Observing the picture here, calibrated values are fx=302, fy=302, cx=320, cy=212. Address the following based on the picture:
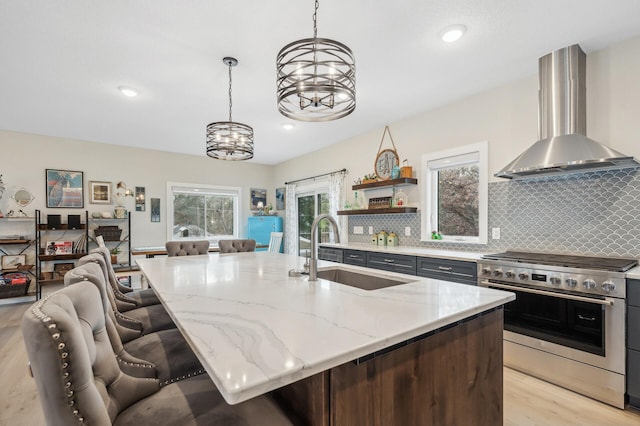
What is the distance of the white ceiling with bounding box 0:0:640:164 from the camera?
2.02 metres

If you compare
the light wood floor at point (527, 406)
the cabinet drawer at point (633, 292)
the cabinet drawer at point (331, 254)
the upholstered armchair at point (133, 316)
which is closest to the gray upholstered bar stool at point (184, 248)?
the upholstered armchair at point (133, 316)

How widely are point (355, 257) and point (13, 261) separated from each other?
5161 millimetres

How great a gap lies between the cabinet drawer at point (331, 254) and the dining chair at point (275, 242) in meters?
1.95

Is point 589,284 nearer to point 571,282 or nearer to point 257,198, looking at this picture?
point 571,282

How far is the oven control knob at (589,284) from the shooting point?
2074 millimetres

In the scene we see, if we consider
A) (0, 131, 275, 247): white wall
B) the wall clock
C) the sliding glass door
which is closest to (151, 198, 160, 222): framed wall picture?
(0, 131, 275, 247): white wall

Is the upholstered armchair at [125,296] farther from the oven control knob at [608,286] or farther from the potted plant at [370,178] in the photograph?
→ the oven control knob at [608,286]

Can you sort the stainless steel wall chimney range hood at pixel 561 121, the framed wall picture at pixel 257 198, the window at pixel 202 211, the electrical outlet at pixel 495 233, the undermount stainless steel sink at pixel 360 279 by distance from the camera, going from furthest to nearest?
the framed wall picture at pixel 257 198, the window at pixel 202 211, the electrical outlet at pixel 495 233, the stainless steel wall chimney range hood at pixel 561 121, the undermount stainless steel sink at pixel 360 279

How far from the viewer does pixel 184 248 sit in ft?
11.7

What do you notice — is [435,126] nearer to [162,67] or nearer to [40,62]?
[162,67]

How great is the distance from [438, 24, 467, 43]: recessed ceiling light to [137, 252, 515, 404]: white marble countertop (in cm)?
182

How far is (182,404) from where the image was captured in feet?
3.28

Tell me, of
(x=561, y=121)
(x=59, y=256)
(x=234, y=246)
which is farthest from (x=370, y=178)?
(x=59, y=256)

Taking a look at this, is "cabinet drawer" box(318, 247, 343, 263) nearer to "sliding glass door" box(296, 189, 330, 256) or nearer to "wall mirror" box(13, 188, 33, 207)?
"sliding glass door" box(296, 189, 330, 256)
